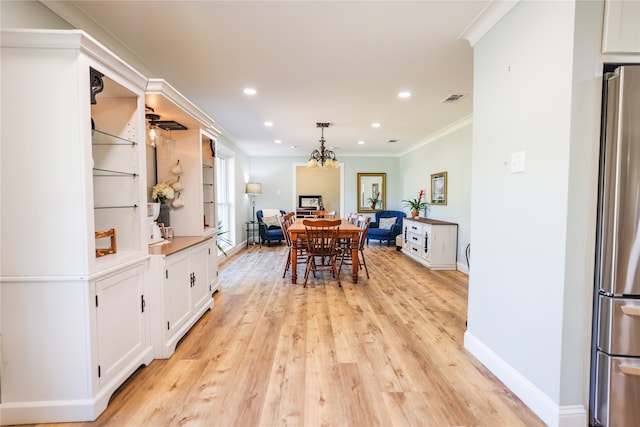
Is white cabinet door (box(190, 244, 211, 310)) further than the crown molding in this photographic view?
Yes

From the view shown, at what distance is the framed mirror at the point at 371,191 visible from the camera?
7980 millimetres

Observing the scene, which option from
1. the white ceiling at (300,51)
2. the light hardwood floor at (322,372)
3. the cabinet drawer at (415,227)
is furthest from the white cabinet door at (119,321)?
the cabinet drawer at (415,227)

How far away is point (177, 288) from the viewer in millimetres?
2330

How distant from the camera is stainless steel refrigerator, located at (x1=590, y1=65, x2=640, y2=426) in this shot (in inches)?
52.8

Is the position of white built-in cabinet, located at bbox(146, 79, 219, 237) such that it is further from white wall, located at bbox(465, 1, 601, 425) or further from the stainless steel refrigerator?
the stainless steel refrigerator

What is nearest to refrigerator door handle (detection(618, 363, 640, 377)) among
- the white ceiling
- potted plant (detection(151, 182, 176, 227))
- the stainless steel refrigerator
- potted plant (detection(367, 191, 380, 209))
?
the stainless steel refrigerator

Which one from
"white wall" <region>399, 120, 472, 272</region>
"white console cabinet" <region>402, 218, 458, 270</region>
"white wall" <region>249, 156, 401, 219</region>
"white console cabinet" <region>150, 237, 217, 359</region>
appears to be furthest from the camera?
"white wall" <region>249, 156, 401, 219</region>

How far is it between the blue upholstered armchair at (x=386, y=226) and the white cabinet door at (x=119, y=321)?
217 inches

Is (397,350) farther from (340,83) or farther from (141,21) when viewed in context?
(141,21)

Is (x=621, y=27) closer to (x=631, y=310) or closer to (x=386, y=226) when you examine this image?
(x=631, y=310)

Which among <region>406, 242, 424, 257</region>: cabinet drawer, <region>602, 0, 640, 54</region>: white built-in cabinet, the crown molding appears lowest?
<region>406, 242, 424, 257</region>: cabinet drawer

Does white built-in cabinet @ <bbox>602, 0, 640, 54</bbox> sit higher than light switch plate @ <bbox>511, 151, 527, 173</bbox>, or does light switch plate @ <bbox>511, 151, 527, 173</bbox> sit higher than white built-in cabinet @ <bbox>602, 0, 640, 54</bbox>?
white built-in cabinet @ <bbox>602, 0, 640, 54</bbox>

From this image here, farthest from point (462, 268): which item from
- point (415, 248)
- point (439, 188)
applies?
point (439, 188)

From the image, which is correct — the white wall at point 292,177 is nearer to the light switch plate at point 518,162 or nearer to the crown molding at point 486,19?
the crown molding at point 486,19
